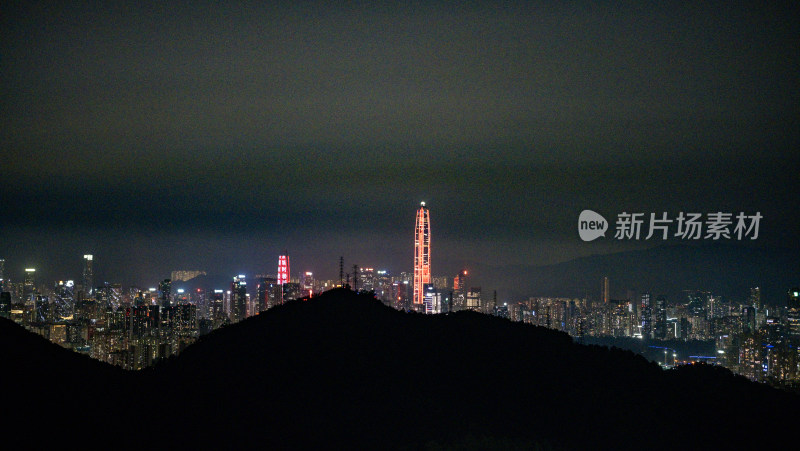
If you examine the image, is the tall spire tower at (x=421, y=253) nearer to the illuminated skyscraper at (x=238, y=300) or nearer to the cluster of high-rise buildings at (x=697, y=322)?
the cluster of high-rise buildings at (x=697, y=322)

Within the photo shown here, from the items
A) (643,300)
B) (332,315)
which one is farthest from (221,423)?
(643,300)

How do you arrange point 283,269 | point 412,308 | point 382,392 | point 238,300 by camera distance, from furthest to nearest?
1. point 238,300
2. point 283,269
3. point 412,308
4. point 382,392

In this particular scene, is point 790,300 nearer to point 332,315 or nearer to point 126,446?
point 332,315

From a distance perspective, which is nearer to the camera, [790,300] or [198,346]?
[198,346]

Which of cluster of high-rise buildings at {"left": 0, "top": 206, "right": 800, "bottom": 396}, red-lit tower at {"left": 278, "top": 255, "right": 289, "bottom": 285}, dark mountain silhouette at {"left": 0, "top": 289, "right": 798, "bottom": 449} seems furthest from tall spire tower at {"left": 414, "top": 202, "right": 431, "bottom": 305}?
dark mountain silhouette at {"left": 0, "top": 289, "right": 798, "bottom": 449}

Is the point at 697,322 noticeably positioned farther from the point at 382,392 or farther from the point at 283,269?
the point at 382,392

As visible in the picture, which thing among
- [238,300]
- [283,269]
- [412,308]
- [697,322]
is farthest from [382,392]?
[697,322]
